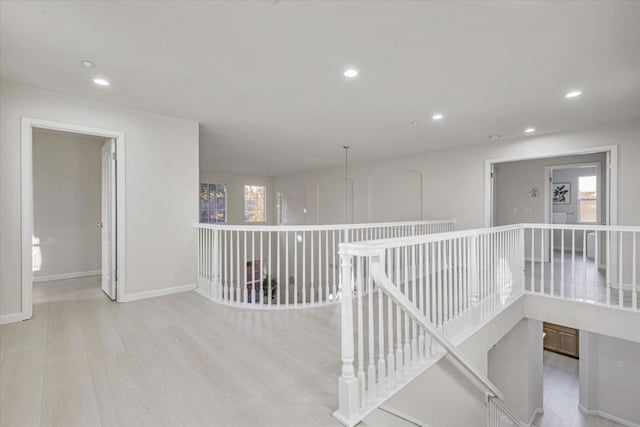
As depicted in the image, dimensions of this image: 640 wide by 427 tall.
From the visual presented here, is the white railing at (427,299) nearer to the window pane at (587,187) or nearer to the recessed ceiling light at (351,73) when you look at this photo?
the recessed ceiling light at (351,73)

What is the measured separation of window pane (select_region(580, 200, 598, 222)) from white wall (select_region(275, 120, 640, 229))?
15.2ft

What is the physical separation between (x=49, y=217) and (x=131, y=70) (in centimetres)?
375

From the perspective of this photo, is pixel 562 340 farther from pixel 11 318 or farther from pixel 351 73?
pixel 11 318

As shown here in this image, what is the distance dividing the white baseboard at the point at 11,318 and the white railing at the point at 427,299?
11.3ft

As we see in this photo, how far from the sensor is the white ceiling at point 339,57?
6.34ft

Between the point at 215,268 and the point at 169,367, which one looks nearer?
the point at 169,367

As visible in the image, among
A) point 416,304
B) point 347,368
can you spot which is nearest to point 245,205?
point 416,304

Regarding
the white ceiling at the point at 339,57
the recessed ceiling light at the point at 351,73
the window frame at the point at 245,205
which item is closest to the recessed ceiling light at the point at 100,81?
the white ceiling at the point at 339,57

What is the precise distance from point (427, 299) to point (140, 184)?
12.1 feet

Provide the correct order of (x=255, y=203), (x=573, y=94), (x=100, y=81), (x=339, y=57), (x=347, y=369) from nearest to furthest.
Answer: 1. (x=347, y=369)
2. (x=339, y=57)
3. (x=100, y=81)
4. (x=573, y=94)
5. (x=255, y=203)

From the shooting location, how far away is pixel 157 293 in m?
3.85

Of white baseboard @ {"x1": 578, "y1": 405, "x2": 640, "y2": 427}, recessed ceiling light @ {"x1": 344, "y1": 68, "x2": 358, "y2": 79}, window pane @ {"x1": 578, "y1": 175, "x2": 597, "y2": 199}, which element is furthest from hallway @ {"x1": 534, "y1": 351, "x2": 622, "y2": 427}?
recessed ceiling light @ {"x1": 344, "y1": 68, "x2": 358, "y2": 79}

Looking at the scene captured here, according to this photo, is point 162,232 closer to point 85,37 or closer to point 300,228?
point 300,228

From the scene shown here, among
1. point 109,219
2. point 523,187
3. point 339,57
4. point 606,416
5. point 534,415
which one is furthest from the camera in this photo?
point 523,187
